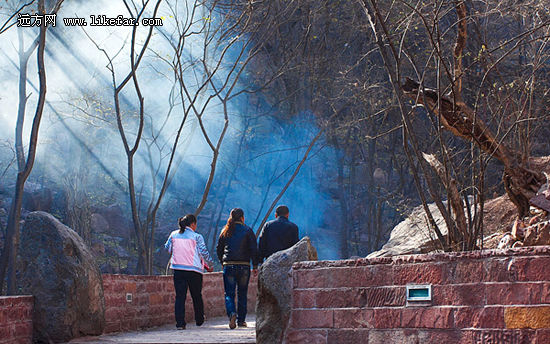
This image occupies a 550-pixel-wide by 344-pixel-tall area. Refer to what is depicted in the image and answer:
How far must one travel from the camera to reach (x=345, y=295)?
5312 mm

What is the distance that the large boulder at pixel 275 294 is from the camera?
604 cm

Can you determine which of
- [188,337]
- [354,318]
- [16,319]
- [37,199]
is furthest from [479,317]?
[37,199]

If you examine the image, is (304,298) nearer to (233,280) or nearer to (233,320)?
(233,280)

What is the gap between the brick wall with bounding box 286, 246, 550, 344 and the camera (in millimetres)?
4496

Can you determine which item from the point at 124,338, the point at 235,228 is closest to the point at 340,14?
the point at 235,228

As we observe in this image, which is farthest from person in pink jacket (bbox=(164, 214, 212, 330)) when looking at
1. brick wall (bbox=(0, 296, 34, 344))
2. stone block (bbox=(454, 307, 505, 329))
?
stone block (bbox=(454, 307, 505, 329))

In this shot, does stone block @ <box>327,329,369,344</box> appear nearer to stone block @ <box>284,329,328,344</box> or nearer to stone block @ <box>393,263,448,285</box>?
stone block @ <box>284,329,328,344</box>

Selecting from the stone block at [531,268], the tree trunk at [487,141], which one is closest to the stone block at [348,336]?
the stone block at [531,268]

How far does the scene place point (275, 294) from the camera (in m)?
6.19

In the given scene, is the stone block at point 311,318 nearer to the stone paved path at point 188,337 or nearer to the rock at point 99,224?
the stone paved path at point 188,337

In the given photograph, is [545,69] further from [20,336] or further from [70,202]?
[70,202]

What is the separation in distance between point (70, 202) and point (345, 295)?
2263 cm

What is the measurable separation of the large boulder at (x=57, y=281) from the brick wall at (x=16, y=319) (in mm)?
171

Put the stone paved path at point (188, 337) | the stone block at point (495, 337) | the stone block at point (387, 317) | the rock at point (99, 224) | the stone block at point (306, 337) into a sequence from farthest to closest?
the rock at point (99, 224) < the stone paved path at point (188, 337) < the stone block at point (306, 337) < the stone block at point (387, 317) < the stone block at point (495, 337)
